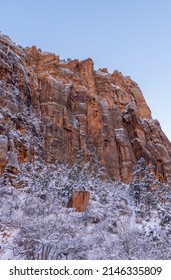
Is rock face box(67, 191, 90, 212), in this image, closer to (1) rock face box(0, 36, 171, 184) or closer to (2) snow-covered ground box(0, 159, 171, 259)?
(2) snow-covered ground box(0, 159, 171, 259)

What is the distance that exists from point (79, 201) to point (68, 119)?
2240 centimetres

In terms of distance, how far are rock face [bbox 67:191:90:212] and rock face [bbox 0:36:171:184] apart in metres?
8.33

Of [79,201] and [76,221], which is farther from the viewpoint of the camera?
[79,201]

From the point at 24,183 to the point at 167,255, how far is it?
16.9 metres

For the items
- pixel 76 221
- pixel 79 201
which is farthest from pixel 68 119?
pixel 76 221

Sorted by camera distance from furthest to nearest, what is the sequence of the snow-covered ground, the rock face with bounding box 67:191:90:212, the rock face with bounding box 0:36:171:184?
the rock face with bounding box 0:36:171:184, the rock face with bounding box 67:191:90:212, the snow-covered ground

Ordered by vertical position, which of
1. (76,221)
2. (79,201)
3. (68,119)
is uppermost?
(68,119)

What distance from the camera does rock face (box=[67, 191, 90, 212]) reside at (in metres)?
24.3

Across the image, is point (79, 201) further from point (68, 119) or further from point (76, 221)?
point (68, 119)

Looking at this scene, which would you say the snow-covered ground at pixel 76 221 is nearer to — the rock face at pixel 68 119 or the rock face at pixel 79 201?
the rock face at pixel 79 201

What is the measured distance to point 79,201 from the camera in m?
24.7

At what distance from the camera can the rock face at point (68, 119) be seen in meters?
36.7

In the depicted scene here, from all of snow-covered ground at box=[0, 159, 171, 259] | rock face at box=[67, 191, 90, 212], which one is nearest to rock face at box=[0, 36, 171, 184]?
snow-covered ground at box=[0, 159, 171, 259]
